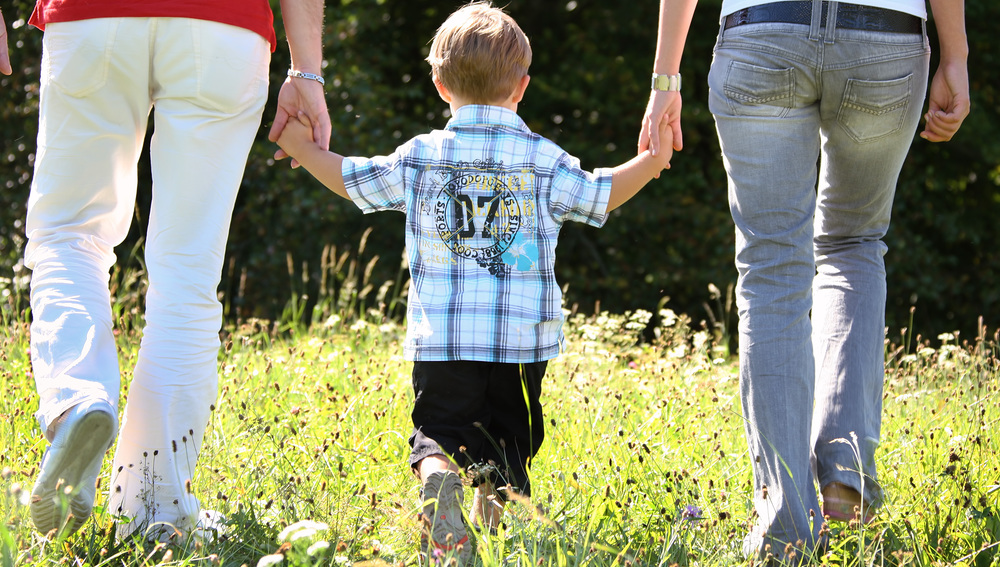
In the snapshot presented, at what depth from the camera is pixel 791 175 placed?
235 cm

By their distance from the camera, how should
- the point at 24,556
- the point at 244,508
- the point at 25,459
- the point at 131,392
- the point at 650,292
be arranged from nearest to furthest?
the point at 24,556
the point at 131,392
the point at 244,508
the point at 25,459
the point at 650,292

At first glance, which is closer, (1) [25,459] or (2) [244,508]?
(2) [244,508]

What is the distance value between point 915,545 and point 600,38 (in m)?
7.34

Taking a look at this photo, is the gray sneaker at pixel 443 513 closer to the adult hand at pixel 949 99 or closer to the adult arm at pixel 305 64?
the adult arm at pixel 305 64

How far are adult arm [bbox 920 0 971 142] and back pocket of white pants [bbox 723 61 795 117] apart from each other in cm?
40

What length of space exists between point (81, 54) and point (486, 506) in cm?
143

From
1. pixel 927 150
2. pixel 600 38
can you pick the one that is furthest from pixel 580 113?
pixel 927 150

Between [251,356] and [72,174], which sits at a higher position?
[72,174]

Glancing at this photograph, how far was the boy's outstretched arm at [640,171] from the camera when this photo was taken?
102 inches

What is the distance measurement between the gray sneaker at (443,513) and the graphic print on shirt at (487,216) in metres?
0.57

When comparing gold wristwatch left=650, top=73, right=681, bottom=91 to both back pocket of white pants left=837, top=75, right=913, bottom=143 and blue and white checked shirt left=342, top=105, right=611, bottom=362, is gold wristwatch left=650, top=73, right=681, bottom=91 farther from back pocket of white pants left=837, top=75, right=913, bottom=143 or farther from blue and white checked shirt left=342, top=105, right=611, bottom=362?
back pocket of white pants left=837, top=75, right=913, bottom=143

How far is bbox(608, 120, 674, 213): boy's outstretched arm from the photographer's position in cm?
259

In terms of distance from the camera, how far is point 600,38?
9.03 meters

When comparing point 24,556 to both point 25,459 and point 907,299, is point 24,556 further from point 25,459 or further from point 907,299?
point 907,299
